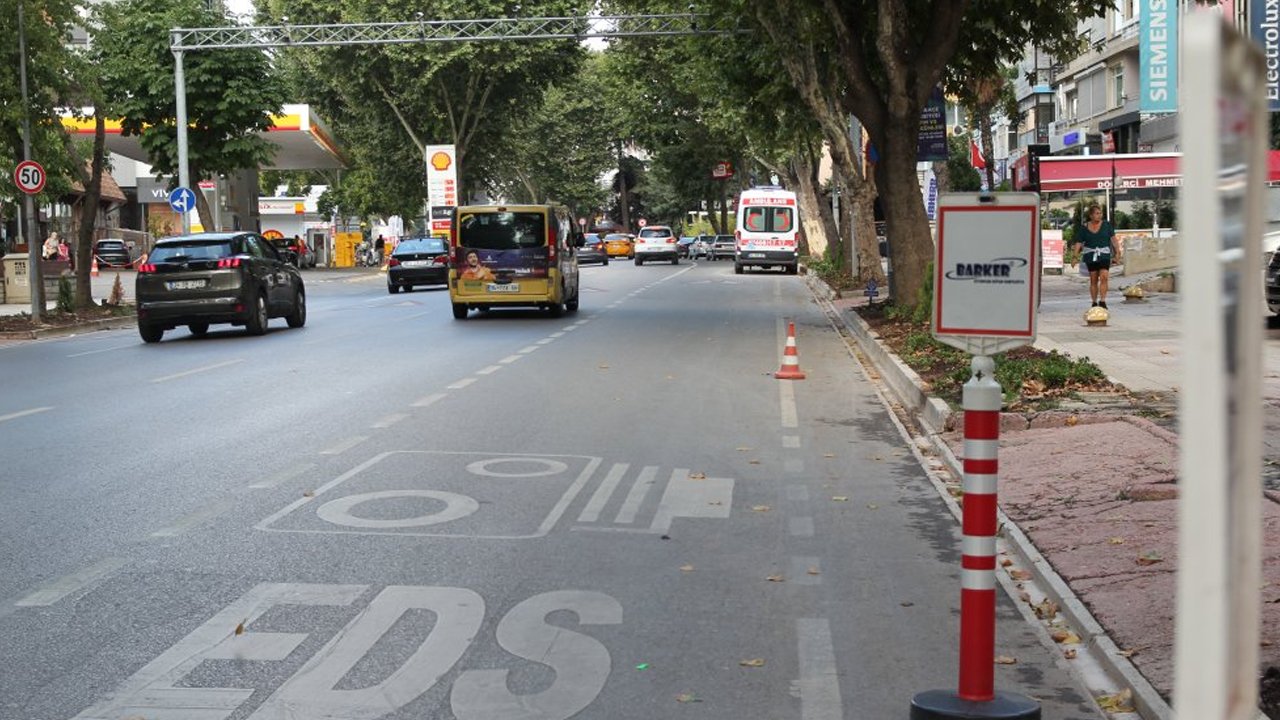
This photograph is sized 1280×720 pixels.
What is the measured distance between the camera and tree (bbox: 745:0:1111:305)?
2175 cm

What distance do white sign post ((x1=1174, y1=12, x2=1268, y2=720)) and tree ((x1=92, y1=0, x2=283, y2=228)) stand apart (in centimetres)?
4464

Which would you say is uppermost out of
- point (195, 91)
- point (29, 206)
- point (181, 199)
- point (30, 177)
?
point (195, 91)

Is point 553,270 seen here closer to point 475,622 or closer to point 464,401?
point 464,401

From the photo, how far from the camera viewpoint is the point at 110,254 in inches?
2571

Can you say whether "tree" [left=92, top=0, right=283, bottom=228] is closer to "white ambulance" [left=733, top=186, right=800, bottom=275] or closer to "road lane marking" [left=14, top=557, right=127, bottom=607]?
"white ambulance" [left=733, top=186, right=800, bottom=275]

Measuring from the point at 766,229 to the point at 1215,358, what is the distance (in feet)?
174

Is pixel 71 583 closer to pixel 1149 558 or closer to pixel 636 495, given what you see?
pixel 636 495

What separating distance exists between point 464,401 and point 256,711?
9.20 meters

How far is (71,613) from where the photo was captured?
639cm

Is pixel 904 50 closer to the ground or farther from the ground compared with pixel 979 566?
farther from the ground

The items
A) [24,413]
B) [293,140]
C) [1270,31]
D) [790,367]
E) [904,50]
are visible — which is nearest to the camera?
[24,413]

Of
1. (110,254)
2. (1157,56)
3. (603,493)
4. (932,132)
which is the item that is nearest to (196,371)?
(603,493)

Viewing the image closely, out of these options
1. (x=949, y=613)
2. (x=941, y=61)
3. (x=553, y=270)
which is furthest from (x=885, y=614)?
(x=553, y=270)

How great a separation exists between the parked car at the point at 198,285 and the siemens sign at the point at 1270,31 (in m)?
17.6
